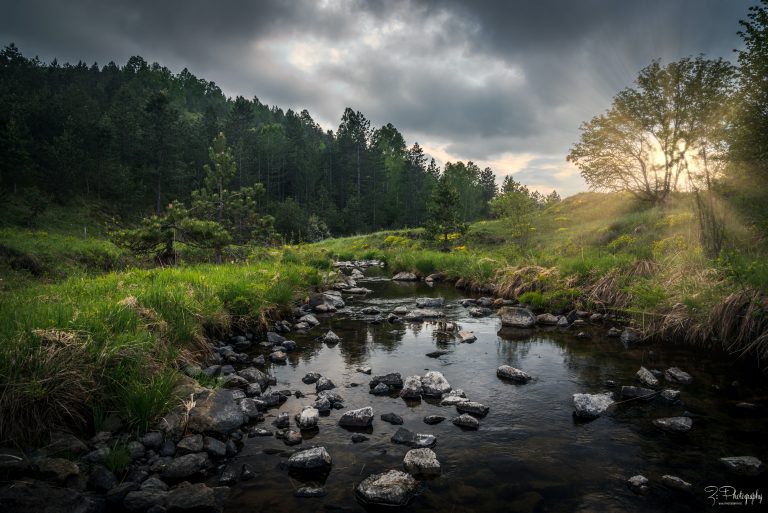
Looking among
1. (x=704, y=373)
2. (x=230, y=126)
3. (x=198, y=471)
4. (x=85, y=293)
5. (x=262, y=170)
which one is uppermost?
(x=230, y=126)

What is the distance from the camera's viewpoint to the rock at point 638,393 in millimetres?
6875

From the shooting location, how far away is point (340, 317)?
13422 mm

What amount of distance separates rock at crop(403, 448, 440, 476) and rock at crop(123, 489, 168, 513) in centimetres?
273

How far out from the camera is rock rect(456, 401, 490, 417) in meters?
6.33

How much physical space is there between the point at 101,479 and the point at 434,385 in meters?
5.02

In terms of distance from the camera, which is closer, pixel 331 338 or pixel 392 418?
pixel 392 418

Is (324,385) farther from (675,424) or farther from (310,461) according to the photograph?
(675,424)

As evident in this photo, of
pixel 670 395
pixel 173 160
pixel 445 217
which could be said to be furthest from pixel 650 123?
pixel 173 160

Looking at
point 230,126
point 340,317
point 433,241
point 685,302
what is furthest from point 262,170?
point 685,302

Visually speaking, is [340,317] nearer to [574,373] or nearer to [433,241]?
[574,373]

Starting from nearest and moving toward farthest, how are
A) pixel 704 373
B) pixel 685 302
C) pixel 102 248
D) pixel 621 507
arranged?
pixel 621 507
pixel 704 373
pixel 685 302
pixel 102 248

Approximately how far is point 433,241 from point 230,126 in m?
70.3

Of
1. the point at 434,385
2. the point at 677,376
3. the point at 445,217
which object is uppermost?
the point at 445,217

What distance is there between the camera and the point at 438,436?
567 cm
